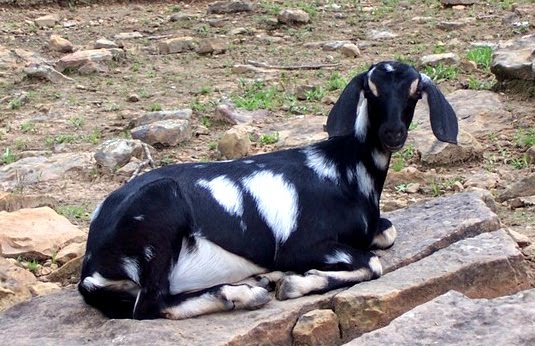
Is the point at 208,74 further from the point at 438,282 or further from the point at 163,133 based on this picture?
the point at 438,282

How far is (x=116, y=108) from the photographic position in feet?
29.2

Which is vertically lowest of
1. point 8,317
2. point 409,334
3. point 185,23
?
point 185,23

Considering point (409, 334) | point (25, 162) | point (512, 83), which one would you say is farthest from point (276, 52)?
point (409, 334)

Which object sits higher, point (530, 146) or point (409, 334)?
point (409, 334)

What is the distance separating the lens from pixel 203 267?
4.34 metres

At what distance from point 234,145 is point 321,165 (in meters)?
2.60

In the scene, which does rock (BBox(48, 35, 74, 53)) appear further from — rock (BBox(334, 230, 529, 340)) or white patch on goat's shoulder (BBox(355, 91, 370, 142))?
rock (BBox(334, 230, 529, 340))

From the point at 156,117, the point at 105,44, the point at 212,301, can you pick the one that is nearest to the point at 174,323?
the point at 212,301

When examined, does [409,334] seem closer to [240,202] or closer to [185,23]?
[240,202]

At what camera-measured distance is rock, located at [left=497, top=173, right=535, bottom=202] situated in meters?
6.11

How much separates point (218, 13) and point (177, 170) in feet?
26.8

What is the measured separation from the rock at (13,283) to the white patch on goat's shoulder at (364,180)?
164 centimetres

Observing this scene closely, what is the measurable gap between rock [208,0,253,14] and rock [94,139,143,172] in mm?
5297

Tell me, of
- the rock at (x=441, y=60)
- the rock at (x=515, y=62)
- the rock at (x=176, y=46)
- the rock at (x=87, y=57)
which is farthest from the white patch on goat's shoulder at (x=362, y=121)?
the rock at (x=176, y=46)
